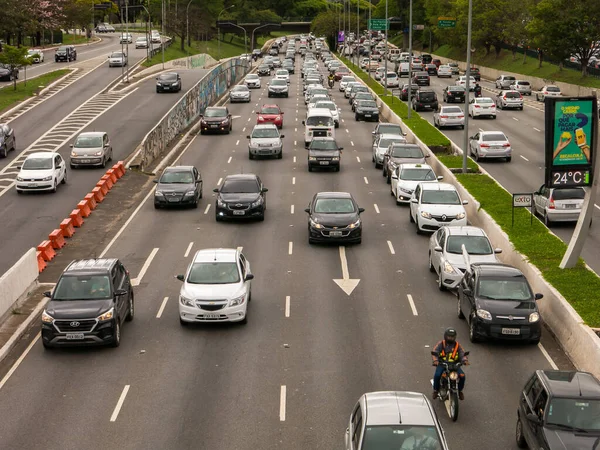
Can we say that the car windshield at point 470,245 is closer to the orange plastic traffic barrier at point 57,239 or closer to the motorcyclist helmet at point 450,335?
the motorcyclist helmet at point 450,335

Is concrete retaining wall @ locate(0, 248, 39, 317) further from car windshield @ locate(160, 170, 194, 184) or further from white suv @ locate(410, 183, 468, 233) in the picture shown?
white suv @ locate(410, 183, 468, 233)

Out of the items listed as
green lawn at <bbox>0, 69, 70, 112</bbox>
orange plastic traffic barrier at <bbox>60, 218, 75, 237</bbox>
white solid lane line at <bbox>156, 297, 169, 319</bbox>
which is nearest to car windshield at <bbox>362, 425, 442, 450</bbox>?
white solid lane line at <bbox>156, 297, 169, 319</bbox>

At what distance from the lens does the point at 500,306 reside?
21062mm

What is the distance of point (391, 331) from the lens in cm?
2227

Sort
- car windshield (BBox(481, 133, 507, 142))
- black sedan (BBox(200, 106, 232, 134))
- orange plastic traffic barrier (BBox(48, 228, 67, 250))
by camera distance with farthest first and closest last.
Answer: black sedan (BBox(200, 106, 232, 134))
car windshield (BBox(481, 133, 507, 142))
orange plastic traffic barrier (BBox(48, 228, 67, 250))

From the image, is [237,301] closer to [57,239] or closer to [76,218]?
[57,239]

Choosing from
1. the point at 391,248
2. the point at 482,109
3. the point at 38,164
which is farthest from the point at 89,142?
the point at 482,109

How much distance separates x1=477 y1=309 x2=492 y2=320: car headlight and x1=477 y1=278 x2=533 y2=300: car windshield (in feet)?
1.75

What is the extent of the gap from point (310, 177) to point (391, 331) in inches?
861

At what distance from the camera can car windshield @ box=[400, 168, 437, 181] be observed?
121ft

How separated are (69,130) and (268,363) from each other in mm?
40227

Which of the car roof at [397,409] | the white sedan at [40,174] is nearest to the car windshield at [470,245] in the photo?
the car roof at [397,409]

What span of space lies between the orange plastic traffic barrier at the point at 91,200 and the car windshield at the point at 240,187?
5.41 metres

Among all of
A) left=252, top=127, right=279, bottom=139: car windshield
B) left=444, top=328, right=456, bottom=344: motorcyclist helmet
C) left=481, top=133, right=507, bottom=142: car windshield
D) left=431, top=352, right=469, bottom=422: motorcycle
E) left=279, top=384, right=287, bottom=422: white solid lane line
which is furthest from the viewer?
left=252, top=127, right=279, bottom=139: car windshield
